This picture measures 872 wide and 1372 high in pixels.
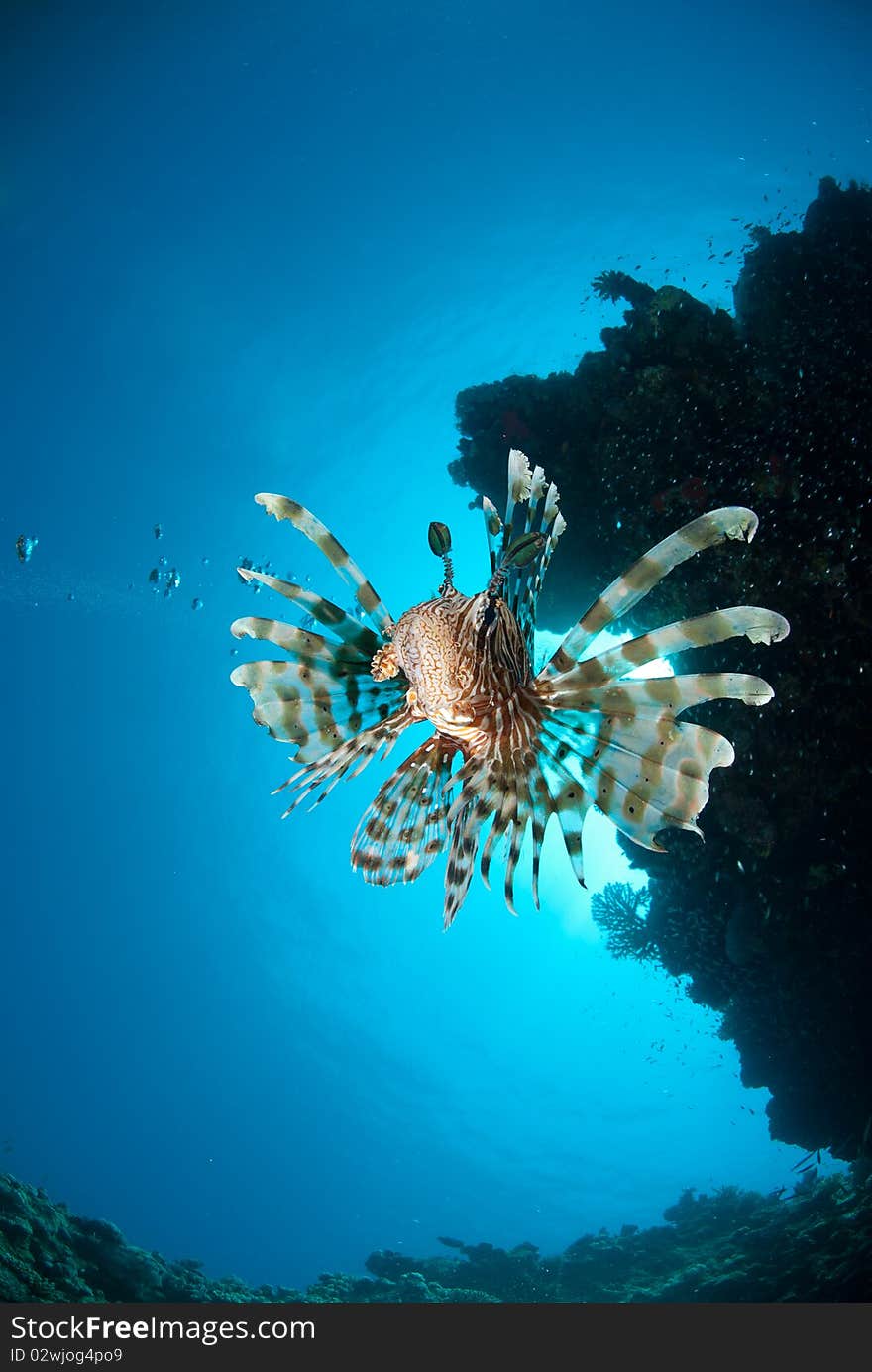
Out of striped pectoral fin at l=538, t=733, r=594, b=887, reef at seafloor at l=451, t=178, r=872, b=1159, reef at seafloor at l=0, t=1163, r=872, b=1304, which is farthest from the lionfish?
reef at seafloor at l=0, t=1163, r=872, b=1304

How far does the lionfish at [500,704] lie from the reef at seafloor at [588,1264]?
753cm

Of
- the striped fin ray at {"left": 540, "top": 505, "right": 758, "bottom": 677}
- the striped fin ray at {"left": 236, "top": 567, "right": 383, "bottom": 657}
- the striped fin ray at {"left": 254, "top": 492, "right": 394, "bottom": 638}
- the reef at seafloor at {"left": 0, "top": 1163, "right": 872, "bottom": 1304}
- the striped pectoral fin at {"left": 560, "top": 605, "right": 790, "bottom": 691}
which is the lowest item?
the reef at seafloor at {"left": 0, "top": 1163, "right": 872, "bottom": 1304}

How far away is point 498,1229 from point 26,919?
42.5 m

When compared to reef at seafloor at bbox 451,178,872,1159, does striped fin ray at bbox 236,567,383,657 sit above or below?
below

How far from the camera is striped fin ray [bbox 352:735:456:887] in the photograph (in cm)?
307

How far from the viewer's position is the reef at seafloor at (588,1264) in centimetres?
802

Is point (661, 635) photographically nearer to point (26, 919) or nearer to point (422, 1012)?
point (422, 1012)

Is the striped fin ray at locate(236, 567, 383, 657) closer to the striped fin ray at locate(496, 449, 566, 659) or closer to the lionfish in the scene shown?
the lionfish

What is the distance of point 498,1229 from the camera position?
49.6 metres

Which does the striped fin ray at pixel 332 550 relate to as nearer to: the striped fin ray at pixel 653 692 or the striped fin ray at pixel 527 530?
the striped fin ray at pixel 527 530

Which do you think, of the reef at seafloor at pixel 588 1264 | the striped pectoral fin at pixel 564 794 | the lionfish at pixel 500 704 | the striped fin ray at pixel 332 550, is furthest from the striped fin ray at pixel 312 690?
the reef at seafloor at pixel 588 1264

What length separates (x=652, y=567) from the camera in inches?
99.5

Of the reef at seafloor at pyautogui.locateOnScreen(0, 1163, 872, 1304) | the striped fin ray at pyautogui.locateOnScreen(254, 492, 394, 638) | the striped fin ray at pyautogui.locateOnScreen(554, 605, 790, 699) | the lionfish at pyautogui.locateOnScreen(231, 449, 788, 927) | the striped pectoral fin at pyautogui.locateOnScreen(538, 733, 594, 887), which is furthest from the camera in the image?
the reef at seafloor at pyautogui.locateOnScreen(0, 1163, 872, 1304)

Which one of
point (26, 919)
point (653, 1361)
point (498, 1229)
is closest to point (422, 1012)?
point (498, 1229)
